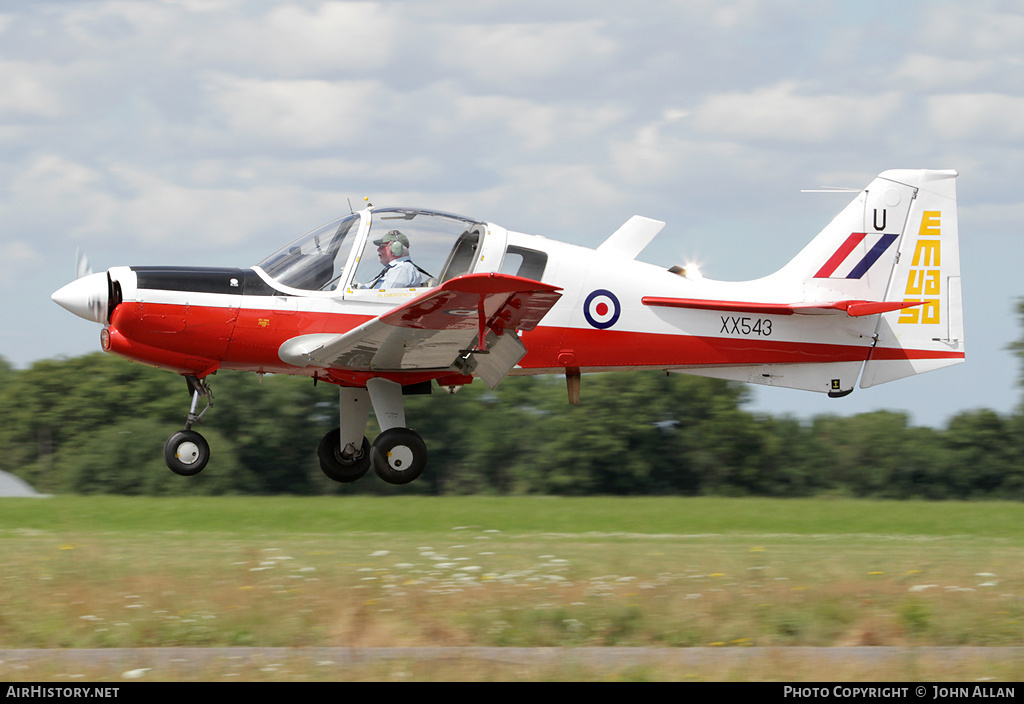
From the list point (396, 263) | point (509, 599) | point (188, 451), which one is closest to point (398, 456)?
point (396, 263)

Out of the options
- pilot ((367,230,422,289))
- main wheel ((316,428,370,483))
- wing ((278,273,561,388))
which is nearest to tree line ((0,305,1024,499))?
main wheel ((316,428,370,483))

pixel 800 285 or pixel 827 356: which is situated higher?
pixel 800 285

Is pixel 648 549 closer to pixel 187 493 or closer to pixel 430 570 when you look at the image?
pixel 430 570

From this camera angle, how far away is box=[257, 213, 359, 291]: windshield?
415 inches

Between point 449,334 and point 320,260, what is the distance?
1594 mm

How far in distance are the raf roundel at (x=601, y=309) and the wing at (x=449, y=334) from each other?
115 cm

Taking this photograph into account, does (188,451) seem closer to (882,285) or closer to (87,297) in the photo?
(87,297)

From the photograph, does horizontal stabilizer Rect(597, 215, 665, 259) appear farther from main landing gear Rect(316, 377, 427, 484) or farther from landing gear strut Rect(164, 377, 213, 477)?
landing gear strut Rect(164, 377, 213, 477)

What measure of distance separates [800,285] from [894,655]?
5.78 m

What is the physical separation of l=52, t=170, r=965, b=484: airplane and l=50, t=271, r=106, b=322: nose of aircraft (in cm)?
2

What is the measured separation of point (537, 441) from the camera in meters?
32.1

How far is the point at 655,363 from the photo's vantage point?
37.6 ft
